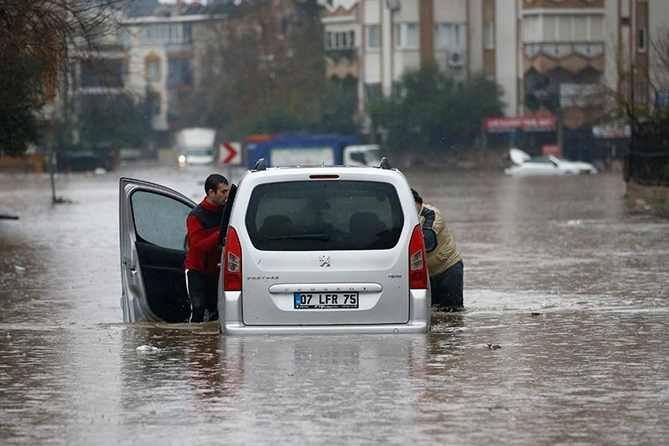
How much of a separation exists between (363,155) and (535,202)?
4078 centimetres

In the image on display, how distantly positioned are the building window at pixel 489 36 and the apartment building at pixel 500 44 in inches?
2.3

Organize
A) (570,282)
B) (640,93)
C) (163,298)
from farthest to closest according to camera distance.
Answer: (640,93) < (570,282) < (163,298)

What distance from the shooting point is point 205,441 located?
8.33 metres

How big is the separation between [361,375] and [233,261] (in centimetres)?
174

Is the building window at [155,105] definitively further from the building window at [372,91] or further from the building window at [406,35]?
the building window at [406,35]

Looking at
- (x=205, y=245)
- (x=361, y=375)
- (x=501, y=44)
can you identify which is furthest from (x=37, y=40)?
(x=501, y=44)

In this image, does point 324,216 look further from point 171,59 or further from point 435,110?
point 171,59

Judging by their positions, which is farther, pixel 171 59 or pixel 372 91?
pixel 171 59

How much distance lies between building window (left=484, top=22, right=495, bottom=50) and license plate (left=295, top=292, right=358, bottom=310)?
89.6 m

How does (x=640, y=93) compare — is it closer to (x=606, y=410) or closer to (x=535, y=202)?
(x=535, y=202)

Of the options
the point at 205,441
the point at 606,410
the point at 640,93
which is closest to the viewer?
the point at 205,441

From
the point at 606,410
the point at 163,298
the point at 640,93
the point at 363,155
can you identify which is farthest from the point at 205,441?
the point at 363,155

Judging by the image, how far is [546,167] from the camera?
8506 centimetres

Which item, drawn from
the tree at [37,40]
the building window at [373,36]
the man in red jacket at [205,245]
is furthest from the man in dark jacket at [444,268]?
the building window at [373,36]
